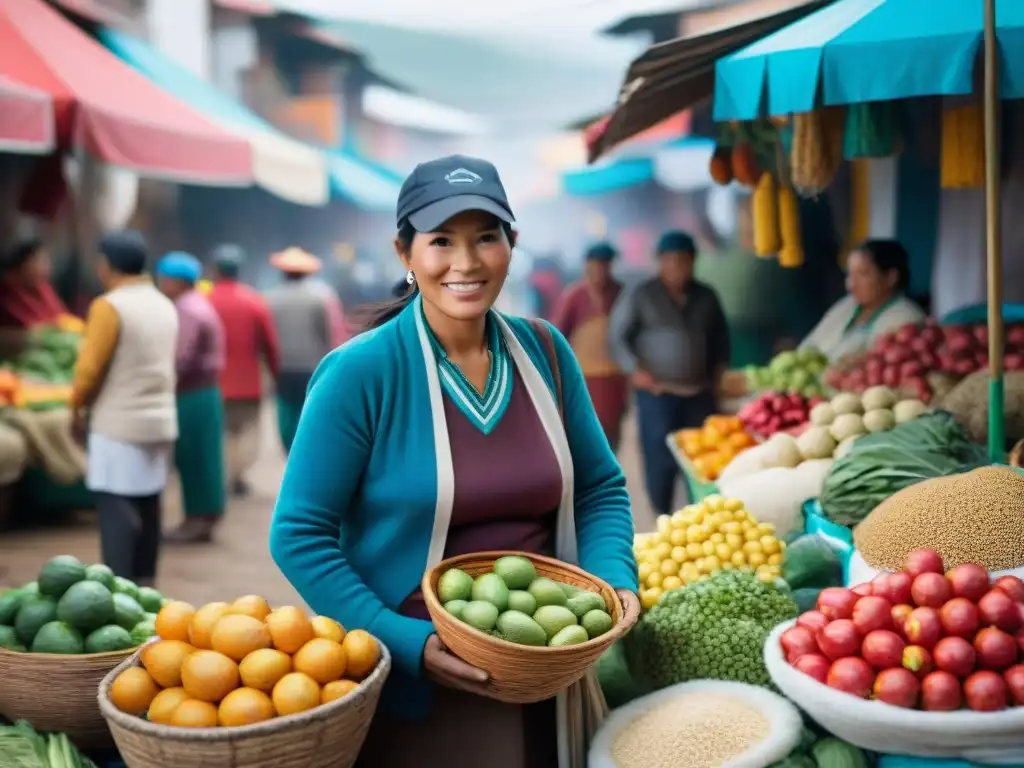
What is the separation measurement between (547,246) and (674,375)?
55.0 feet

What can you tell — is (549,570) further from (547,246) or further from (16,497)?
(547,246)

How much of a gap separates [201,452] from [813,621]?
5741mm

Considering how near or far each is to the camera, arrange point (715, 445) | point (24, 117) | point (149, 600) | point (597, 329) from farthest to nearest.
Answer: point (597, 329) → point (24, 117) → point (715, 445) → point (149, 600)

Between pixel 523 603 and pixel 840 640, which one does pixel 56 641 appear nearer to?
pixel 523 603

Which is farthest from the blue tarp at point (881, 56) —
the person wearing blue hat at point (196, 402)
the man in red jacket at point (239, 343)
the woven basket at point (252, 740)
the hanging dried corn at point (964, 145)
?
the man in red jacket at point (239, 343)

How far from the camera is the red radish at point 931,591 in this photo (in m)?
2.43

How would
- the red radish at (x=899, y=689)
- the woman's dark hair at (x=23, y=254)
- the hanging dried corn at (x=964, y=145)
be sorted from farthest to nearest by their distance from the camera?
1. the woman's dark hair at (x=23, y=254)
2. the hanging dried corn at (x=964, y=145)
3. the red radish at (x=899, y=689)

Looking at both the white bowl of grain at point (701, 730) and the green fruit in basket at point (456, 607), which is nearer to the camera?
the green fruit in basket at point (456, 607)

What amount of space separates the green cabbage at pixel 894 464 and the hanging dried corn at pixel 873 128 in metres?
1.19

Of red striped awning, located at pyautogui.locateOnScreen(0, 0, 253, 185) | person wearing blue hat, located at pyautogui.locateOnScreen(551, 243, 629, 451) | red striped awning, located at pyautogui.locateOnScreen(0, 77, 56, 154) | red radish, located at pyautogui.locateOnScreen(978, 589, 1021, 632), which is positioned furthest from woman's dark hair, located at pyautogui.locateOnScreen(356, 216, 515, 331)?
red striped awning, located at pyautogui.locateOnScreen(0, 0, 253, 185)

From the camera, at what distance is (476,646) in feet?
6.49

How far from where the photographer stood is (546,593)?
2.15 metres

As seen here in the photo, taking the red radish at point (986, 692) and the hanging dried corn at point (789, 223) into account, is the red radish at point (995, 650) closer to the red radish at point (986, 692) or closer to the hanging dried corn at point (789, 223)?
the red radish at point (986, 692)

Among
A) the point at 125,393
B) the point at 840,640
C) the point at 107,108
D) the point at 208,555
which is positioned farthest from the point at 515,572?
the point at 107,108
